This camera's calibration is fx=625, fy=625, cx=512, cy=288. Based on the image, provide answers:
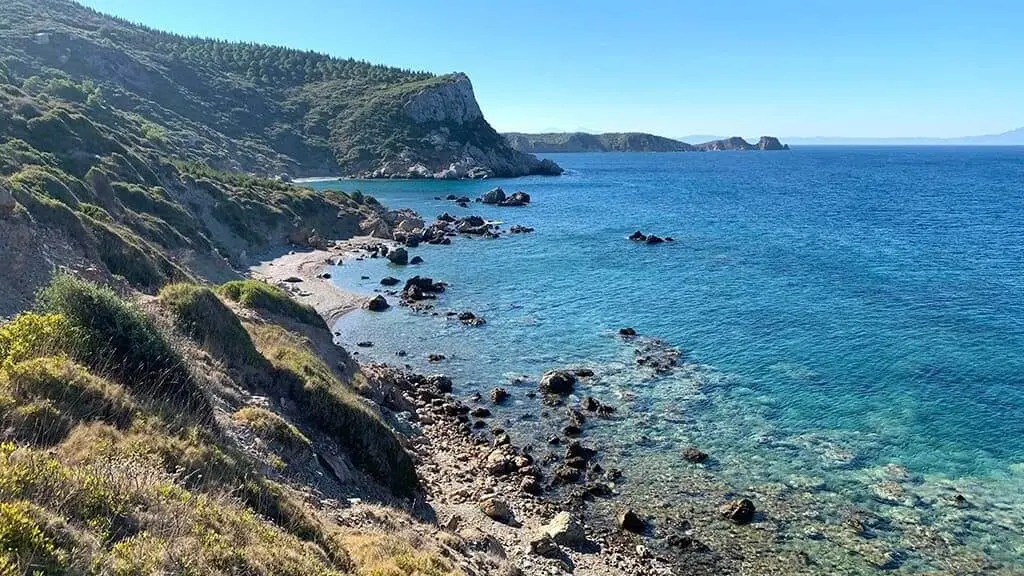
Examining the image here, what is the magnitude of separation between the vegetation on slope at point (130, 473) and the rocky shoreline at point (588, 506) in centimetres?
726

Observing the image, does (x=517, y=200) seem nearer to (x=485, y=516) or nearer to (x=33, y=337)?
(x=485, y=516)

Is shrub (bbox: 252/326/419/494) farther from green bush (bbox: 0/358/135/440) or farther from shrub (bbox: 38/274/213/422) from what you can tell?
green bush (bbox: 0/358/135/440)

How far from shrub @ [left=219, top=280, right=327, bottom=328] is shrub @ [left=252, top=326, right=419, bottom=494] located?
300 inches

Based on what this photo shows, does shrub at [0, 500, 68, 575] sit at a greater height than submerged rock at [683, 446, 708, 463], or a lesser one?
greater

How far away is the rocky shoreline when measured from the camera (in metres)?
20.1

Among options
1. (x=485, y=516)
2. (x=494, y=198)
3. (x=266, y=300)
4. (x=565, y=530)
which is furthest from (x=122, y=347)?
(x=494, y=198)

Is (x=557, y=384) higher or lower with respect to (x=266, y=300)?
lower

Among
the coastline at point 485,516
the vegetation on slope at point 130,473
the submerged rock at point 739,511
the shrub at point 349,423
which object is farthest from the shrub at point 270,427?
the submerged rock at point 739,511

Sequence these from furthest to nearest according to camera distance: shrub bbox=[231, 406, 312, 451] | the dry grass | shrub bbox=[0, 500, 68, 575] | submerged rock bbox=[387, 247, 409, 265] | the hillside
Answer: the hillside → submerged rock bbox=[387, 247, 409, 265] → shrub bbox=[231, 406, 312, 451] → the dry grass → shrub bbox=[0, 500, 68, 575]

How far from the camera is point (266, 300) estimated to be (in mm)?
31172

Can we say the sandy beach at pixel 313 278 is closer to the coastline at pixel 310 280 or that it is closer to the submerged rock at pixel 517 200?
the coastline at pixel 310 280

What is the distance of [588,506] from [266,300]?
1855cm

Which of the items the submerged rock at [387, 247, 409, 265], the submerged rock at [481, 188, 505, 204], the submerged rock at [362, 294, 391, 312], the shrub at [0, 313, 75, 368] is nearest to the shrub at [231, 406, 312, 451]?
the shrub at [0, 313, 75, 368]

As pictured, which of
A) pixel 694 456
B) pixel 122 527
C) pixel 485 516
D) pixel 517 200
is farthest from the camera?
pixel 517 200
